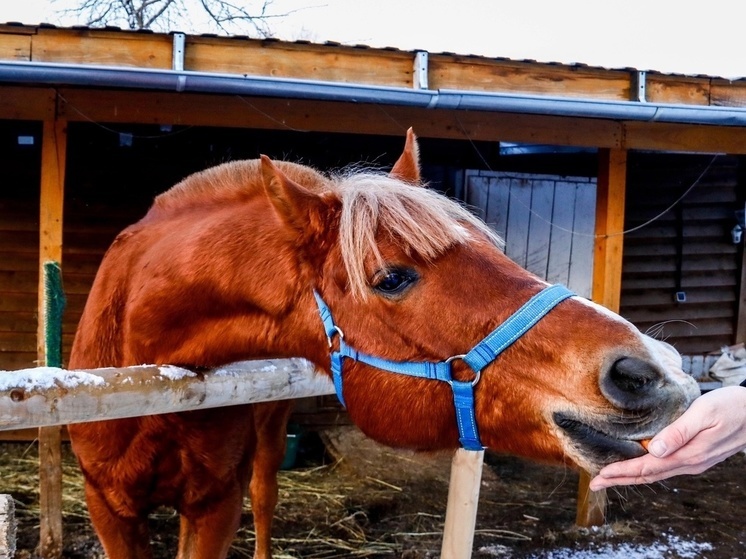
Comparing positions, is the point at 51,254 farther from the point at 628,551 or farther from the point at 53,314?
the point at 628,551

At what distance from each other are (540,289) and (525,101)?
8.92 ft

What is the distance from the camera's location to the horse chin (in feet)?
Answer: 4.13

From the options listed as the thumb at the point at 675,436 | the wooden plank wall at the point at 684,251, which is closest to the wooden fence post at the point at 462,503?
the thumb at the point at 675,436

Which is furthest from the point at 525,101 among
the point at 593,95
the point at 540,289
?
the point at 540,289

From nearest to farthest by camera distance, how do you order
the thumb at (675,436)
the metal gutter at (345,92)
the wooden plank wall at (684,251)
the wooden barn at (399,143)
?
the thumb at (675,436)
the metal gutter at (345,92)
the wooden barn at (399,143)
the wooden plank wall at (684,251)

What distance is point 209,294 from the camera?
69.4 inches

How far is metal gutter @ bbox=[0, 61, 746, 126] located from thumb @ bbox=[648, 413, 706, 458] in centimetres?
292

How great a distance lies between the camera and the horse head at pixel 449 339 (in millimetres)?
1262

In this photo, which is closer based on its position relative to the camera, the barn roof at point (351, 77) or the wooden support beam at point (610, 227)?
the barn roof at point (351, 77)

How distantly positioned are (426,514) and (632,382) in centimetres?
387

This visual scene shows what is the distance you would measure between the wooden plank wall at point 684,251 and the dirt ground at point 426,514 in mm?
2219

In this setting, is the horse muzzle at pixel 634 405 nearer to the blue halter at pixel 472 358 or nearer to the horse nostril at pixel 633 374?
the horse nostril at pixel 633 374

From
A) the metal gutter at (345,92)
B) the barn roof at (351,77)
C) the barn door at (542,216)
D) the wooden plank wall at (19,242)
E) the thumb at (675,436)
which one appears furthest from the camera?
the barn door at (542,216)

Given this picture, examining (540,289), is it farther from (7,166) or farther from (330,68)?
(7,166)
